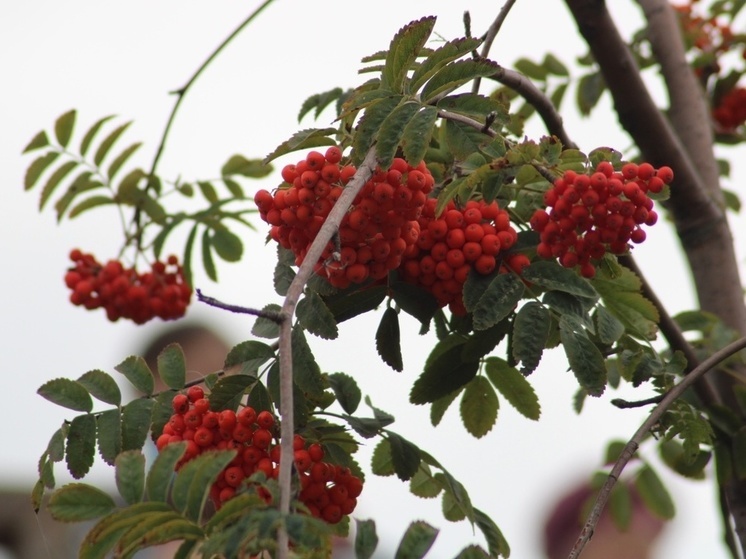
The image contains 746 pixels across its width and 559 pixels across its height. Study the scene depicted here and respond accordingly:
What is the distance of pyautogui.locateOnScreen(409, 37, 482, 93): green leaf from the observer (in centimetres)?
140

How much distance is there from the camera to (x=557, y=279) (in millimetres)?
1516

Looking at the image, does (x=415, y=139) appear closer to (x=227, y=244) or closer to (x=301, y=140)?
(x=301, y=140)

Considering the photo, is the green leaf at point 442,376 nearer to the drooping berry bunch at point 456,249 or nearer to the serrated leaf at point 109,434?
the drooping berry bunch at point 456,249

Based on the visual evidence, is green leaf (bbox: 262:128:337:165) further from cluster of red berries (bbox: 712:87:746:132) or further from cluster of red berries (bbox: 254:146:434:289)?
cluster of red berries (bbox: 712:87:746:132)

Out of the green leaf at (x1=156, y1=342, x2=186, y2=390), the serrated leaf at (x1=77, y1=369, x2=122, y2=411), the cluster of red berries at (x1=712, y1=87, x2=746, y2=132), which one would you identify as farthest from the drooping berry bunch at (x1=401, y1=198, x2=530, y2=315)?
the cluster of red berries at (x1=712, y1=87, x2=746, y2=132)

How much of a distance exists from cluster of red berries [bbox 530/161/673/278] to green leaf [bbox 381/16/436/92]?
11.5 inches

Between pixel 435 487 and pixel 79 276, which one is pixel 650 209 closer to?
pixel 435 487

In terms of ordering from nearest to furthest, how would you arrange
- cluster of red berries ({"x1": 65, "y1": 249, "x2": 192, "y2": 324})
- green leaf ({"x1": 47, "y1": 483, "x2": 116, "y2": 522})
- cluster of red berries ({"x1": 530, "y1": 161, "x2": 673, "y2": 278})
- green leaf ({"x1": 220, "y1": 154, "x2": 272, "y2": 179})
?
green leaf ({"x1": 47, "y1": 483, "x2": 116, "y2": 522}), cluster of red berries ({"x1": 530, "y1": 161, "x2": 673, "y2": 278}), cluster of red berries ({"x1": 65, "y1": 249, "x2": 192, "y2": 324}), green leaf ({"x1": 220, "y1": 154, "x2": 272, "y2": 179})

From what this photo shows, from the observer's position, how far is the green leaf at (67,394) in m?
1.56

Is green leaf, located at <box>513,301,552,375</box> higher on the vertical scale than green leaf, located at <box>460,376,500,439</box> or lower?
higher

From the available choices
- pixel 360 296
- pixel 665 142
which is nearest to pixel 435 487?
pixel 360 296

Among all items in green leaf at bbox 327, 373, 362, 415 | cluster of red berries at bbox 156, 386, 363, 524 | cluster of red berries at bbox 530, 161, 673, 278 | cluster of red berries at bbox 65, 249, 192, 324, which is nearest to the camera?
cluster of red berries at bbox 156, 386, 363, 524

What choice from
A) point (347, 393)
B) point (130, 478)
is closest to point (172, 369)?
point (347, 393)

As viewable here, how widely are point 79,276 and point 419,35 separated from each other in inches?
61.6
